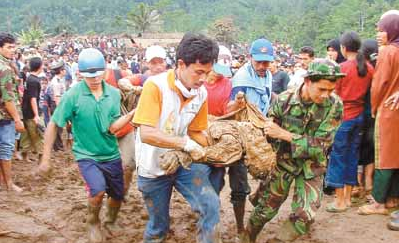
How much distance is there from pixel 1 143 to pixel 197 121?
3688mm

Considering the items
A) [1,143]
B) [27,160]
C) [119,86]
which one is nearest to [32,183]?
[1,143]

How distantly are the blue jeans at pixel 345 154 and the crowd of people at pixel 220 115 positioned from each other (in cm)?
1

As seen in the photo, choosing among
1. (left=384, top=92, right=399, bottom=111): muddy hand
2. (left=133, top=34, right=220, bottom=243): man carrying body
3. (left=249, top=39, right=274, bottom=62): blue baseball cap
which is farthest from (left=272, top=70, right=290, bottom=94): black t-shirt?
(left=133, top=34, right=220, bottom=243): man carrying body

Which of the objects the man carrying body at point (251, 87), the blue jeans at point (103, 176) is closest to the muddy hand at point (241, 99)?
the man carrying body at point (251, 87)

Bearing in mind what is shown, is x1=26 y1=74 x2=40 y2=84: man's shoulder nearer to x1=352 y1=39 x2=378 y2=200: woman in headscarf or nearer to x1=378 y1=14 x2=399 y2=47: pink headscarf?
x1=352 y1=39 x2=378 y2=200: woman in headscarf

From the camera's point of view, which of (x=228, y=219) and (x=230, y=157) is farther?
(x=228, y=219)

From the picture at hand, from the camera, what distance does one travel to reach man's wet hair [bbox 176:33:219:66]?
3.66m

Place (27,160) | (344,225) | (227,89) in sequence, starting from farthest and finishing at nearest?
(27,160), (344,225), (227,89)

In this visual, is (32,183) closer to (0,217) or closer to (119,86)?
(0,217)

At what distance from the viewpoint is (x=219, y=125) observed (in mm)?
4457

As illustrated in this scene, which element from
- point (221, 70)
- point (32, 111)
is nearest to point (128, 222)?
point (221, 70)

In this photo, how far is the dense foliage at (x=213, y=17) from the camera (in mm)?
53031

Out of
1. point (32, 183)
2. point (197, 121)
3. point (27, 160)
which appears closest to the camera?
point (197, 121)

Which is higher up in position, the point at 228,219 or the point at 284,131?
the point at 284,131
